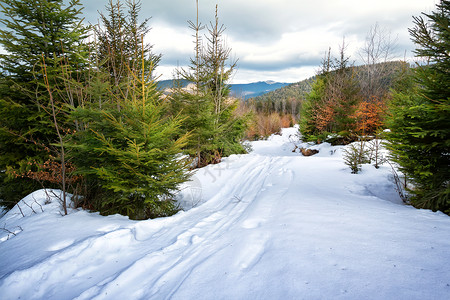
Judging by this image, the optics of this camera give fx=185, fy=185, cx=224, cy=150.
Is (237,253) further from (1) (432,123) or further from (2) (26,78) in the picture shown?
(2) (26,78)

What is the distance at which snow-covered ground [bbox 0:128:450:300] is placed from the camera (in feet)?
6.14

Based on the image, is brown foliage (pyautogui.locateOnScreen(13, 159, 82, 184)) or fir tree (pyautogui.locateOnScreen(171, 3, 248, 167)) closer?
brown foliage (pyautogui.locateOnScreen(13, 159, 82, 184))

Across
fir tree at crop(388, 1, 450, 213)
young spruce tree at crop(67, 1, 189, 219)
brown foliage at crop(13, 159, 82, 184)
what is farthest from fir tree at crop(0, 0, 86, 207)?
fir tree at crop(388, 1, 450, 213)

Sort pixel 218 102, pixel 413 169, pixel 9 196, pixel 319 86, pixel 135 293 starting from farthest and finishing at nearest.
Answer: pixel 319 86 → pixel 218 102 → pixel 9 196 → pixel 413 169 → pixel 135 293

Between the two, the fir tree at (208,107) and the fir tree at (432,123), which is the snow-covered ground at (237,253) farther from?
the fir tree at (208,107)

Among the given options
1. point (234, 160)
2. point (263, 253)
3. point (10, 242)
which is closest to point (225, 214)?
point (263, 253)

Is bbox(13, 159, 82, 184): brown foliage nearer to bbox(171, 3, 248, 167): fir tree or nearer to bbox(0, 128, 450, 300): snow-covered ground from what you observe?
bbox(0, 128, 450, 300): snow-covered ground

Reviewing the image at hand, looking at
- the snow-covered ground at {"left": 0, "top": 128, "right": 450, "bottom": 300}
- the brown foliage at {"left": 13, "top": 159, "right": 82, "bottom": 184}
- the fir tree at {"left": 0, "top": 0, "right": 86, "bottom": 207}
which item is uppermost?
the fir tree at {"left": 0, "top": 0, "right": 86, "bottom": 207}

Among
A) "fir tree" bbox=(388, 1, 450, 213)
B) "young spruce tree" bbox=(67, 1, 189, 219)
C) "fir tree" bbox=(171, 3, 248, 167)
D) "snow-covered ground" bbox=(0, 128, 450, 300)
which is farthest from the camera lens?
"fir tree" bbox=(171, 3, 248, 167)

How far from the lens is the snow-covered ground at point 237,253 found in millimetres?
1871

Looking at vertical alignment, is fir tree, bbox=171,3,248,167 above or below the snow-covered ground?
above

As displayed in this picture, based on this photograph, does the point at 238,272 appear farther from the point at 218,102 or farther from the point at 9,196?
the point at 218,102

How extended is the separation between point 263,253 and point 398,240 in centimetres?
177

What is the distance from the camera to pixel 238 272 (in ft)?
7.16
